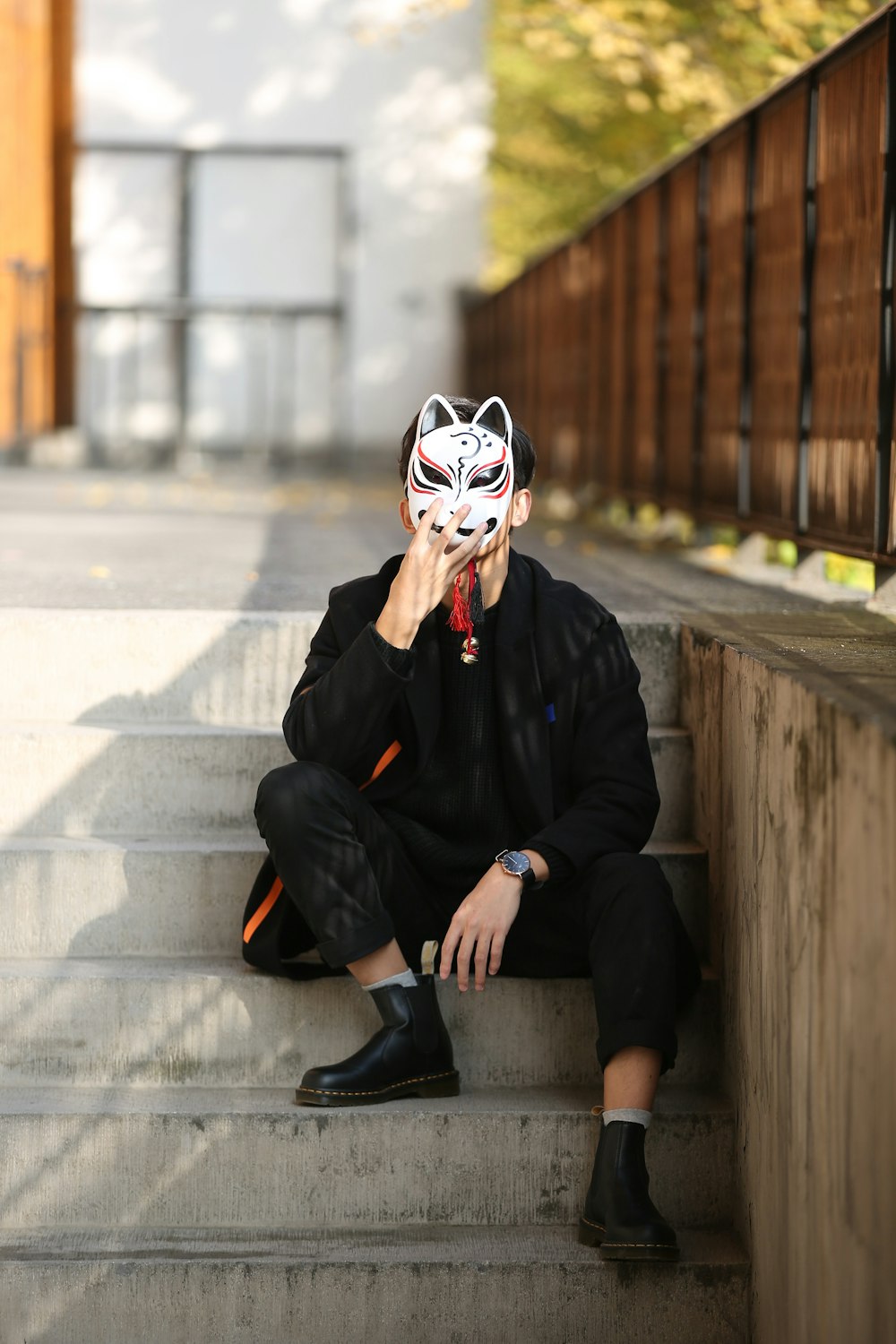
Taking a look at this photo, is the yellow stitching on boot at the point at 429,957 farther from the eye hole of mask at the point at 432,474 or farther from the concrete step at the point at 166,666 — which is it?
the concrete step at the point at 166,666

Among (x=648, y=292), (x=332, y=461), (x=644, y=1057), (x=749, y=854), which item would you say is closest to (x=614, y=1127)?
(x=644, y=1057)

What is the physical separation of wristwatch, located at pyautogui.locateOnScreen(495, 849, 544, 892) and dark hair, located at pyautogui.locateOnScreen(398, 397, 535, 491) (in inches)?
28.5

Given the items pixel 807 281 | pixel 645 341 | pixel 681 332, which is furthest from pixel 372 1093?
pixel 645 341

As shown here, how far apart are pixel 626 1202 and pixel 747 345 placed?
12.0 feet

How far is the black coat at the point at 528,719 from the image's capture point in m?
3.37

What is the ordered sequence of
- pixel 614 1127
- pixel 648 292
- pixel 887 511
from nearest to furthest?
pixel 614 1127 → pixel 887 511 → pixel 648 292

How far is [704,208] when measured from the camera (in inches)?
267

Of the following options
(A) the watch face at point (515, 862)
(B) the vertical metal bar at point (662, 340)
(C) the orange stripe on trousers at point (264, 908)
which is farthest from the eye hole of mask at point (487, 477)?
(B) the vertical metal bar at point (662, 340)

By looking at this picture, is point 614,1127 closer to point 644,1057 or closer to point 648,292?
point 644,1057

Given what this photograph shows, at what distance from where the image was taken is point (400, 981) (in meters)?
3.38

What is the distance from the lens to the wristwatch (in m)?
3.29

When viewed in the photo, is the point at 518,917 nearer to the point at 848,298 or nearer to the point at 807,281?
the point at 848,298

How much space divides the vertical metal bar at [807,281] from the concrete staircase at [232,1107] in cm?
125

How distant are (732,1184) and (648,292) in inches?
208
